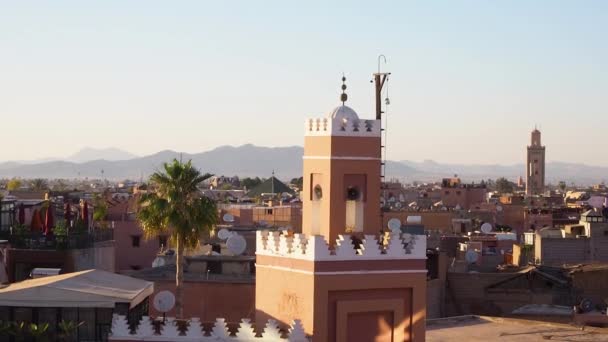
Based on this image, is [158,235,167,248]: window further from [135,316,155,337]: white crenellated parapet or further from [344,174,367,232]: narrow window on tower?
[344,174,367,232]: narrow window on tower

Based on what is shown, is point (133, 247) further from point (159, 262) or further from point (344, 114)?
Answer: point (344, 114)

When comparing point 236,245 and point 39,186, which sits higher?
point 39,186

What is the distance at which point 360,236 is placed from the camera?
19844 millimetres

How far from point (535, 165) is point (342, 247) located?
457ft

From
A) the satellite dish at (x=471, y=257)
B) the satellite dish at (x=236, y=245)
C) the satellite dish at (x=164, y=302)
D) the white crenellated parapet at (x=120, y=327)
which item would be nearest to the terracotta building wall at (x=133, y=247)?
the satellite dish at (x=236, y=245)

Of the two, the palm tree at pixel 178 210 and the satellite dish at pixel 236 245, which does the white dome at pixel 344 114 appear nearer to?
the palm tree at pixel 178 210

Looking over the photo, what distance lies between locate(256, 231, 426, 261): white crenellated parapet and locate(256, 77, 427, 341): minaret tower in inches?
0.7

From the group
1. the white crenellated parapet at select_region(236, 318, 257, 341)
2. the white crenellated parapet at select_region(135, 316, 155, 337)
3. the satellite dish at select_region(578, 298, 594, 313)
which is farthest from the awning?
the satellite dish at select_region(578, 298, 594, 313)

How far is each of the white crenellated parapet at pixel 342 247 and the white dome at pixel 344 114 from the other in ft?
6.73

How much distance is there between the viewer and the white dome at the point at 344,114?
65.6ft

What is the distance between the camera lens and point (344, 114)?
20.1 metres

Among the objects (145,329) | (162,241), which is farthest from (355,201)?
(162,241)

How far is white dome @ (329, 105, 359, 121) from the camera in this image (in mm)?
19984

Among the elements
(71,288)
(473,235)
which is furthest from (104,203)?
(71,288)
